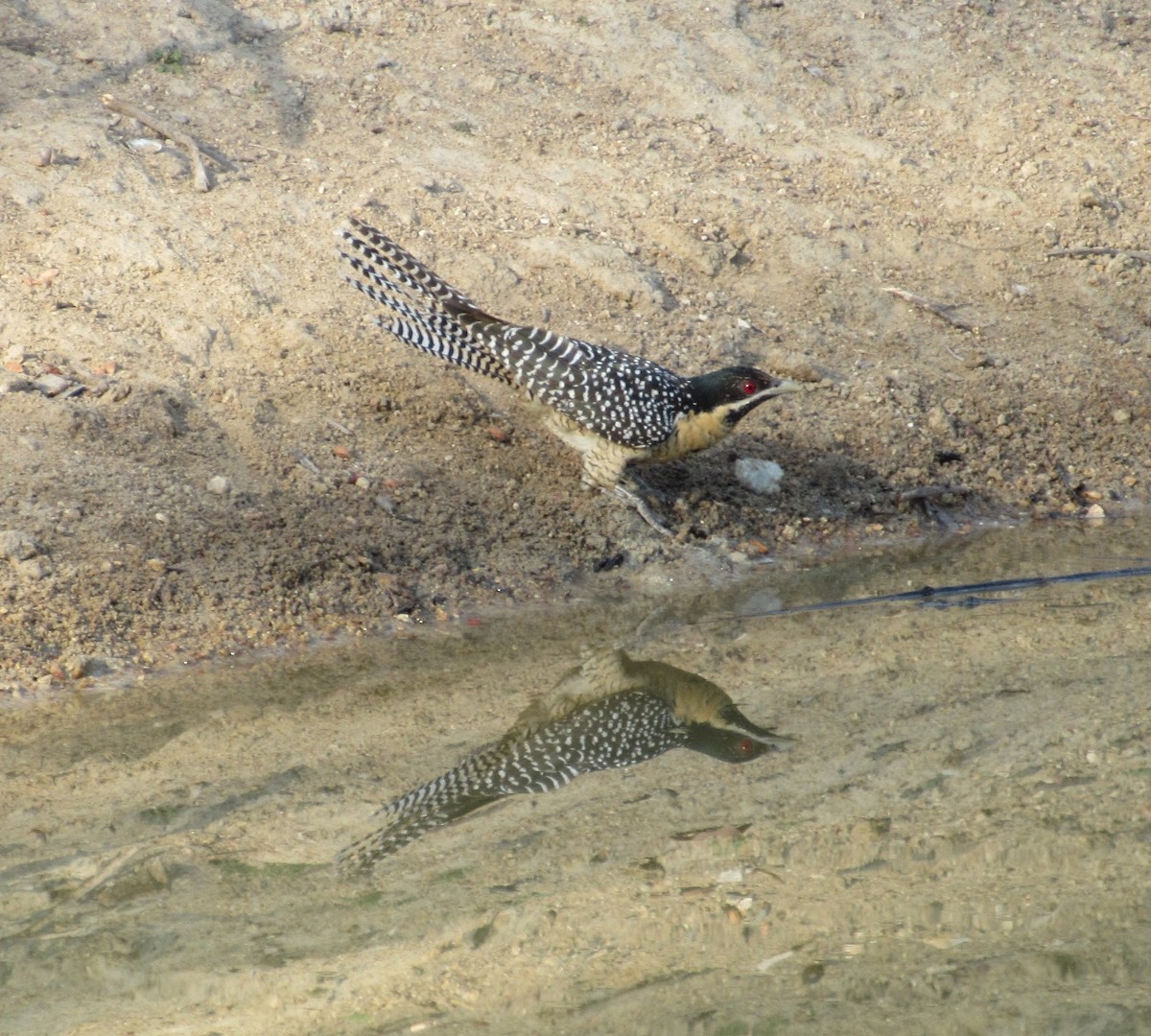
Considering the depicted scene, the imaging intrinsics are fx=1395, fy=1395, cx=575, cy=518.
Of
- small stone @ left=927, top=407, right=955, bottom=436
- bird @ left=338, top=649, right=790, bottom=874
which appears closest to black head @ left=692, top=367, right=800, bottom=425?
small stone @ left=927, top=407, right=955, bottom=436

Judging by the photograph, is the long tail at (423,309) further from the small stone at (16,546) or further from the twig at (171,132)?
the small stone at (16,546)

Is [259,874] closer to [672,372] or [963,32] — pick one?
[672,372]

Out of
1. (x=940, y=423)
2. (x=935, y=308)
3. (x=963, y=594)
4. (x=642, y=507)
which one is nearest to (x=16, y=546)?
(x=642, y=507)

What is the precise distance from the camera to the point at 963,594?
6.66m

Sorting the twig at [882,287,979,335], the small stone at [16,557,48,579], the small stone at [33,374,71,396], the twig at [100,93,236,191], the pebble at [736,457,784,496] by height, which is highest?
the twig at [100,93,236,191]

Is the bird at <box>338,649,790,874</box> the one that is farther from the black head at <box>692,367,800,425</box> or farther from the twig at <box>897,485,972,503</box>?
the twig at <box>897,485,972,503</box>

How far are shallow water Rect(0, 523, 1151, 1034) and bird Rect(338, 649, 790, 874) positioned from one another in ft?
0.26

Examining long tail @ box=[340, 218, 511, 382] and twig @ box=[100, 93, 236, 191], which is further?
twig @ box=[100, 93, 236, 191]

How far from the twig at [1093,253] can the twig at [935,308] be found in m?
1.04

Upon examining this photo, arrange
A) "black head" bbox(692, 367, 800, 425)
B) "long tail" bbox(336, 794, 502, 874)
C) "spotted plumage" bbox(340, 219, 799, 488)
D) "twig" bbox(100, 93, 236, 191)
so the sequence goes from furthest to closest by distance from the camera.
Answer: "twig" bbox(100, 93, 236, 191) < "black head" bbox(692, 367, 800, 425) < "spotted plumage" bbox(340, 219, 799, 488) < "long tail" bbox(336, 794, 502, 874)

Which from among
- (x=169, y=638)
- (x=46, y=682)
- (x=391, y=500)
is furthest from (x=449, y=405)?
(x=46, y=682)

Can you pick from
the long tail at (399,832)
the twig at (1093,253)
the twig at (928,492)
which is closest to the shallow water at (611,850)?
the long tail at (399,832)

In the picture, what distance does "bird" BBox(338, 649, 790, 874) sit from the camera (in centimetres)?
461

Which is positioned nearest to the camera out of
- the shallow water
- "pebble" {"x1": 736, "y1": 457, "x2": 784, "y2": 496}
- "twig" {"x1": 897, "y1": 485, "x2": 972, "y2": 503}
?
the shallow water
